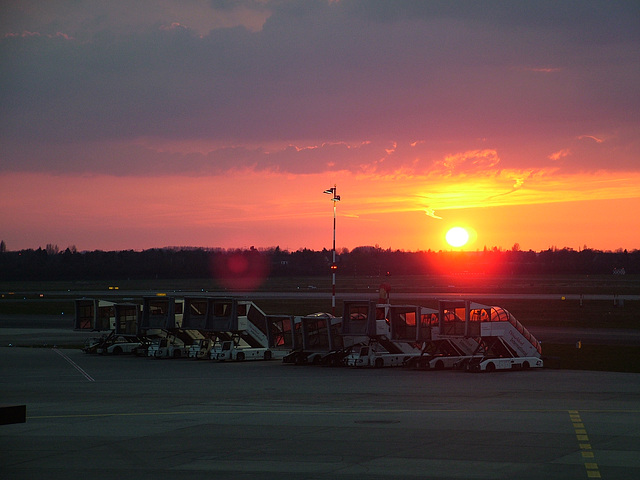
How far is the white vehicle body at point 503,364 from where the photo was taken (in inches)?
1638

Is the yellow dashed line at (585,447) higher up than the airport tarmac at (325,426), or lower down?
higher up

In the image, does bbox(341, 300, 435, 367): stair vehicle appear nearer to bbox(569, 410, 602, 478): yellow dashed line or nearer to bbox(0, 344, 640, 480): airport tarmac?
bbox(0, 344, 640, 480): airport tarmac

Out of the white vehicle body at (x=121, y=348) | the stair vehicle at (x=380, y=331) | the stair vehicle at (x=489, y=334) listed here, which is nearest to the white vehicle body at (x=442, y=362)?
the stair vehicle at (x=489, y=334)

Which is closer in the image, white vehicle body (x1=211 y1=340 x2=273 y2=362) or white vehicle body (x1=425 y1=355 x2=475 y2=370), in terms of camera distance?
white vehicle body (x1=425 y1=355 x2=475 y2=370)

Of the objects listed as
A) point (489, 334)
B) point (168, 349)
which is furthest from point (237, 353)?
point (489, 334)

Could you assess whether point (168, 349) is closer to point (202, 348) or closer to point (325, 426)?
point (202, 348)

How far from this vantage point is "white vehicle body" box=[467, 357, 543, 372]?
41.6 m

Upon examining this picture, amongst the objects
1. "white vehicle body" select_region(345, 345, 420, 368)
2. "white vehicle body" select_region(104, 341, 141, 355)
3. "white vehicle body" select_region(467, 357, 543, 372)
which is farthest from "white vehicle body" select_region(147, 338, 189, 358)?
"white vehicle body" select_region(467, 357, 543, 372)

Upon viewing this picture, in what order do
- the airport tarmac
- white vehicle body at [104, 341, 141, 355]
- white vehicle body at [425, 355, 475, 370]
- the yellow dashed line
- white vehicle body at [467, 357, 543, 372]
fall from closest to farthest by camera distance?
the yellow dashed line < the airport tarmac < white vehicle body at [467, 357, 543, 372] < white vehicle body at [425, 355, 475, 370] < white vehicle body at [104, 341, 141, 355]

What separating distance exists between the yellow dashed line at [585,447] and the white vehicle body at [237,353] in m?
27.6

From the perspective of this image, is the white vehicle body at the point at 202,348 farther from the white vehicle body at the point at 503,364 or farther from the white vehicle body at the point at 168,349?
the white vehicle body at the point at 503,364

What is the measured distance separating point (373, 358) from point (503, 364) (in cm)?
736

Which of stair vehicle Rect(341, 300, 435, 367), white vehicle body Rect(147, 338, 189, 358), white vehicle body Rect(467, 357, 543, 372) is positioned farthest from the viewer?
white vehicle body Rect(147, 338, 189, 358)

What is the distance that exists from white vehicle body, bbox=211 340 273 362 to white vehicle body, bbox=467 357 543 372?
15107 mm
